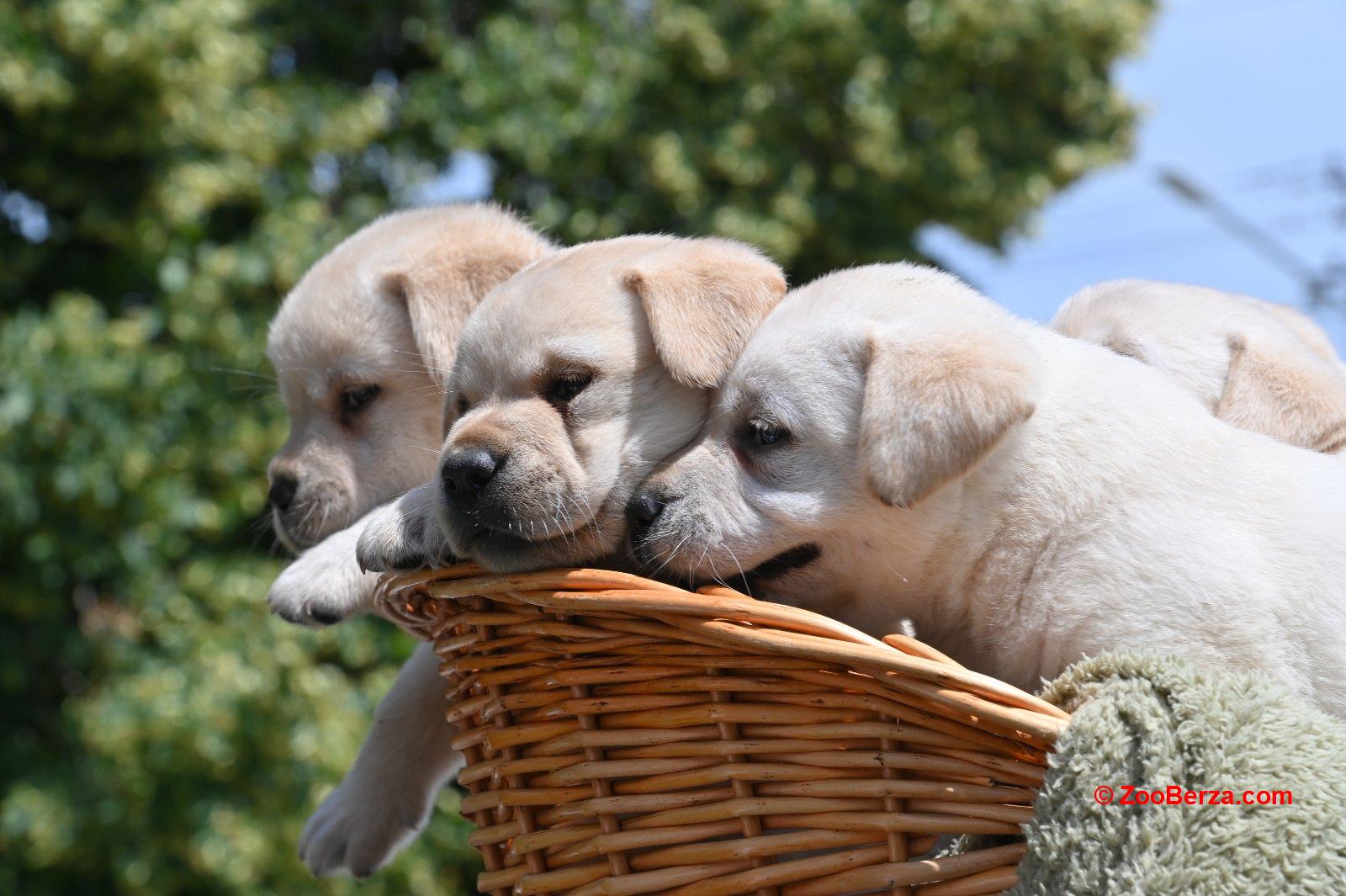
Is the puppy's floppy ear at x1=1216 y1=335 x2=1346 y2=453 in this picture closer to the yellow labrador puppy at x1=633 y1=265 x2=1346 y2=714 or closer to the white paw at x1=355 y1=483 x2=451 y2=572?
the yellow labrador puppy at x1=633 y1=265 x2=1346 y2=714

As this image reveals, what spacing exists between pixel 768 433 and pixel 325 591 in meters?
1.03

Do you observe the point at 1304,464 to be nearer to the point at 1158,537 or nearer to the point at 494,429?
the point at 1158,537

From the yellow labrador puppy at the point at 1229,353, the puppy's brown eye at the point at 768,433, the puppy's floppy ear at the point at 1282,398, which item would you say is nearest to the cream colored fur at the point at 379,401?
the puppy's brown eye at the point at 768,433

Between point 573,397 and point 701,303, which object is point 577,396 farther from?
point 701,303

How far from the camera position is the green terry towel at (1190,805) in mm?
1601

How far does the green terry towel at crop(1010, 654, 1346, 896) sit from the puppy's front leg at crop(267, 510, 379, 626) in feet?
4.90

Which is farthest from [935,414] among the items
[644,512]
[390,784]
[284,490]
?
[284,490]

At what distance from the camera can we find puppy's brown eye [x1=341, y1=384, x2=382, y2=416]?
3.17 metres

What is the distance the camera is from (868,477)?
2.08 metres

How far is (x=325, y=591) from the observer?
2.72 metres

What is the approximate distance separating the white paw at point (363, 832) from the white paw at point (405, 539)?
0.73 meters

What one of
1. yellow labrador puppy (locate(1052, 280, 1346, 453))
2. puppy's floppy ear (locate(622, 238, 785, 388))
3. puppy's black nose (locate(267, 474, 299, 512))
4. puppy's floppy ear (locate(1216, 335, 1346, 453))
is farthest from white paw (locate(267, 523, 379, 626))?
puppy's floppy ear (locate(1216, 335, 1346, 453))

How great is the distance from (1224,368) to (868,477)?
49.9 inches

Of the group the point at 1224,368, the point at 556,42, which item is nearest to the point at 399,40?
the point at 556,42
